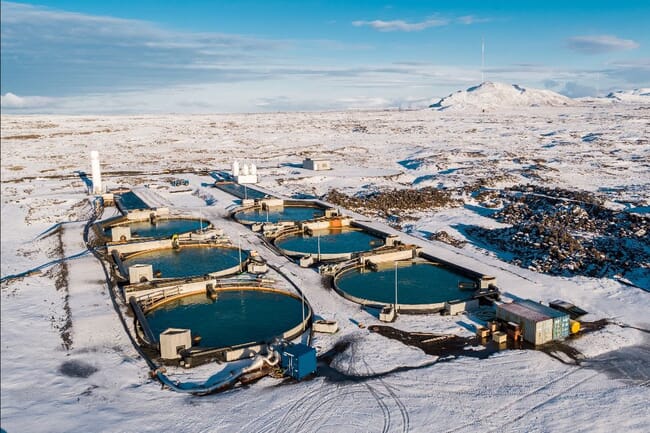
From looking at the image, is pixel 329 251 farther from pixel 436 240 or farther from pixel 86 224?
pixel 86 224

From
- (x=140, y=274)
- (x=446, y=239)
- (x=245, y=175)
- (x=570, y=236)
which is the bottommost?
(x=140, y=274)

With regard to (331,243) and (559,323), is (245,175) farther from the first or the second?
(559,323)

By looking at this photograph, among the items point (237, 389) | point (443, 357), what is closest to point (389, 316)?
point (443, 357)

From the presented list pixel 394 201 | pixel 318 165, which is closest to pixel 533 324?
pixel 394 201

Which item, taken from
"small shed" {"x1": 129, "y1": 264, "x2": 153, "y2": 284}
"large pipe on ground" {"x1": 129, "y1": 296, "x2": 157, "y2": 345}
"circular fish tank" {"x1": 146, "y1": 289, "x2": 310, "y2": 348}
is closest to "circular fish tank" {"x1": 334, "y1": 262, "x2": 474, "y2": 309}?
"circular fish tank" {"x1": 146, "y1": 289, "x2": 310, "y2": 348}

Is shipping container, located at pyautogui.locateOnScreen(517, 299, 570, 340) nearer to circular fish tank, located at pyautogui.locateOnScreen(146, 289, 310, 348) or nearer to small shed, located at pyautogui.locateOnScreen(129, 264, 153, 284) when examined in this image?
circular fish tank, located at pyautogui.locateOnScreen(146, 289, 310, 348)

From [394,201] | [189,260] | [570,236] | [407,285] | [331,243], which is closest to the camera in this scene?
[407,285]

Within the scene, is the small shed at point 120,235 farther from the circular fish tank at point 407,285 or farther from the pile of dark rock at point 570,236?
the pile of dark rock at point 570,236
